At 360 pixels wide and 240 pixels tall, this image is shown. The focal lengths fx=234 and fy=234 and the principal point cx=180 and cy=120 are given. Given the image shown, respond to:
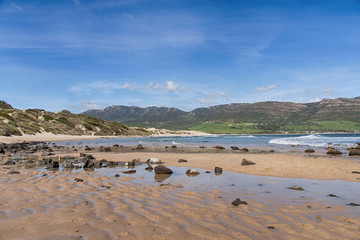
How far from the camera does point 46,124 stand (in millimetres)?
92938

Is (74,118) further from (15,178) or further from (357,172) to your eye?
(357,172)

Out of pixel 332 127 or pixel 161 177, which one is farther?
pixel 332 127

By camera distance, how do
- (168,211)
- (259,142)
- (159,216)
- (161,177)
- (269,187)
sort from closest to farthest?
(159,216) → (168,211) → (269,187) → (161,177) → (259,142)

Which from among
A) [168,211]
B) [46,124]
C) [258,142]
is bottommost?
[258,142]

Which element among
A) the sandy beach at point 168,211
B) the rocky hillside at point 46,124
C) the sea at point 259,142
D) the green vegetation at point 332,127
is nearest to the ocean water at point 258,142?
the sea at point 259,142

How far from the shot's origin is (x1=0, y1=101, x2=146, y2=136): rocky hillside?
71.8 meters

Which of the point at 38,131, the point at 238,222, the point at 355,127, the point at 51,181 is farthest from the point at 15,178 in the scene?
the point at 355,127

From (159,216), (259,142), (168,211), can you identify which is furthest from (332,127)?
(159,216)

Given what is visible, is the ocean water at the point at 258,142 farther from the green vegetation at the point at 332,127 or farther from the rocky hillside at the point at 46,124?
the green vegetation at the point at 332,127

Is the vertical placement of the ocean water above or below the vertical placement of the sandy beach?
below

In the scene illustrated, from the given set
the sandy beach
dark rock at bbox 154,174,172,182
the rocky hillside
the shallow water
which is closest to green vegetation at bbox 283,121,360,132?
the rocky hillside

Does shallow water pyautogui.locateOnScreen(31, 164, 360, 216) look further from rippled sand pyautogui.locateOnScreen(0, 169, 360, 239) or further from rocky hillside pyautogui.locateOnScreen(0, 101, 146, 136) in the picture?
rocky hillside pyautogui.locateOnScreen(0, 101, 146, 136)

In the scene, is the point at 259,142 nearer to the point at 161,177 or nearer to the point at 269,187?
the point at 161,177

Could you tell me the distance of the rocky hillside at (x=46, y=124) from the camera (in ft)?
236
